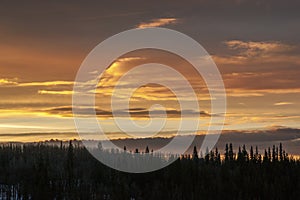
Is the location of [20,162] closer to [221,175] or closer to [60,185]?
[60,185]

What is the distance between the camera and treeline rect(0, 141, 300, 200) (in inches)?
6398

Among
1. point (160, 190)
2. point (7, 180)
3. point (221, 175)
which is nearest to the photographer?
point (7, 180)

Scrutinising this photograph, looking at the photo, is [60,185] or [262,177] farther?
[262,177]

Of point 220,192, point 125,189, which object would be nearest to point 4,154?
point 125,189

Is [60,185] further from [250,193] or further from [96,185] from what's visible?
[250,193]

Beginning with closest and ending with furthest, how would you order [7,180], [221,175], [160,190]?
[7,180], [160,190], [221,175]

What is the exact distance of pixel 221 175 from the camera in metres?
186

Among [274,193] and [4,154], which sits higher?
[4,154]

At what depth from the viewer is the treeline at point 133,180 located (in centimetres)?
16250

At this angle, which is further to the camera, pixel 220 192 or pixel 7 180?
pixel 220 192

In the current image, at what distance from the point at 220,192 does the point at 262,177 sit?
60.1ft

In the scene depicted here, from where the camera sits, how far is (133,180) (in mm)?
184625

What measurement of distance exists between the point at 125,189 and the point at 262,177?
48255 millimetres

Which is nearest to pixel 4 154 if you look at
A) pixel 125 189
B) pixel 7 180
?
pixel 7 180
